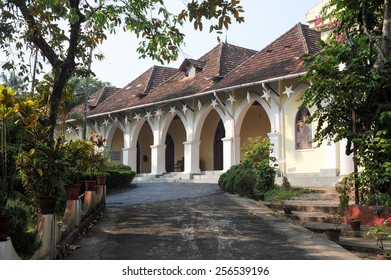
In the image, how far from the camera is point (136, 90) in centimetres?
2416

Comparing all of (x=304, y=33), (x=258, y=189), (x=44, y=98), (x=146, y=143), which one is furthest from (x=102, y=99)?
(x=44, y=98)

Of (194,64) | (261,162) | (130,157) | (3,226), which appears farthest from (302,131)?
(3,226)

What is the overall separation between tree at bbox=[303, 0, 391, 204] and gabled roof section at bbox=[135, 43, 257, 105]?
10673 millimetres

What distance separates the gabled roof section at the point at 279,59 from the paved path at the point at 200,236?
22.9ft

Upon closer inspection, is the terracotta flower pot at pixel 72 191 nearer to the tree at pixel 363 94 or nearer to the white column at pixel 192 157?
the tree at pixel 363 94

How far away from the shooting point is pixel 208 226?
697cm

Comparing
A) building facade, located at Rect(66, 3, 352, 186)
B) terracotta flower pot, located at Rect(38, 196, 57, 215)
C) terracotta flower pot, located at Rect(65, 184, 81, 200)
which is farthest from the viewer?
building facade, located at Rect(66, 3, 352, 186)

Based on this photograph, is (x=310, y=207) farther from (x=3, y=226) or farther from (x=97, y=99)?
(x=97, y=99)

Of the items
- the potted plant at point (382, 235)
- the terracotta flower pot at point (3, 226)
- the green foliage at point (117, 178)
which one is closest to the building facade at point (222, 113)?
the green foliage at point (117, 178)

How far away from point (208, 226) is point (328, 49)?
12.4ft

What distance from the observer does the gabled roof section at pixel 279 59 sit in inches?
605

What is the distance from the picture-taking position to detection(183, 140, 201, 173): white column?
64.4 ft

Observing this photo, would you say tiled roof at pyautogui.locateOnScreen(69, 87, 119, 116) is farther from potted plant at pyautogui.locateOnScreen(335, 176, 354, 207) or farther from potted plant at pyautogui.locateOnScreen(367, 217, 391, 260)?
potted plant at pyautogui.locateOnScreen(367, 217, 391, 260)

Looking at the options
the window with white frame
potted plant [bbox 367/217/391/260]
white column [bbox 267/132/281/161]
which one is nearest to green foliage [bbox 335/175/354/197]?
potted plant [bbox 367/217/391/260]
